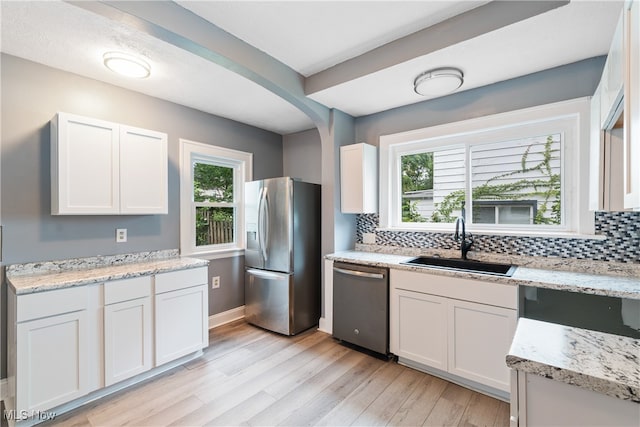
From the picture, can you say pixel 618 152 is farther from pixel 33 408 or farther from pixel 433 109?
pixel 33 408

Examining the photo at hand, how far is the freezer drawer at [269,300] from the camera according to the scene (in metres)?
3.07

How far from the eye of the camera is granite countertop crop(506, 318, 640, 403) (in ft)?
2.39

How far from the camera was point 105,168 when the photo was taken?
2.30 m

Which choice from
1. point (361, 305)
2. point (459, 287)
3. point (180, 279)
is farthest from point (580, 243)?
point (180, 279)

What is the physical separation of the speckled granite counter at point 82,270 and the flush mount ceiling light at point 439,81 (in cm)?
240

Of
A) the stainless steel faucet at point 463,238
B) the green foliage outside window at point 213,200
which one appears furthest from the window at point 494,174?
the green foliage outside window at point 213,200

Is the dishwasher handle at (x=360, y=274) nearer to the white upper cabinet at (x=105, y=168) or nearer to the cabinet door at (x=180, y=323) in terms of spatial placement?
the cabinet door at (x=180, y=323)

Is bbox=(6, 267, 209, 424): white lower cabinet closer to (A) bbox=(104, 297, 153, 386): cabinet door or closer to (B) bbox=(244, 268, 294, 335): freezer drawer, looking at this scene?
(A) bbox=(104, 297, 153, 386): cabinet door

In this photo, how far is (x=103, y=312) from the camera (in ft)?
6.66

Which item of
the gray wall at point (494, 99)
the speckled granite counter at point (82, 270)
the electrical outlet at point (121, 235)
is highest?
the gray wall at point (494, 99)

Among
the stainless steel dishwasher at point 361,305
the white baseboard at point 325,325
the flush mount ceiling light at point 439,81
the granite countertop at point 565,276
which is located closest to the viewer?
the granite countertop at point 565,276

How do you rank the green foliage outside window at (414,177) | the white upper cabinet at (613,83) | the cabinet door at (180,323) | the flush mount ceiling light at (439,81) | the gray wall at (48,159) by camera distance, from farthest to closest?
1. the green foliage outside window at (414,177)
2. the cabinet door at (180,323)
3. the flush mount ceiling light at (439,81)
4. the gray wall at (48,159)
5. the white upper cabinet at (613,83)

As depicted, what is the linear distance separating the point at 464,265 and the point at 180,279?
2465 millimetres

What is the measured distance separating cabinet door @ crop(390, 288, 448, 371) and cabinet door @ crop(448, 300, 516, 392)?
7cm
